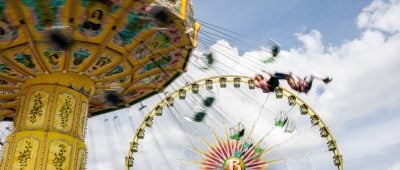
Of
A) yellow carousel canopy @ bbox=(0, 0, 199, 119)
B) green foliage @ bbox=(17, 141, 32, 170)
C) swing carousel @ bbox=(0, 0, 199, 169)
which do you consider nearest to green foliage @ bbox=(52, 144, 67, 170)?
swing carousel @ bbox=(0, 0, 199, 169)

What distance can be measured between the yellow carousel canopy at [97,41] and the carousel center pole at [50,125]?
10.6 inches

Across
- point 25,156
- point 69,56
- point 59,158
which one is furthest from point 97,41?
point 25,156

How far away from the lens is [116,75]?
1602 centimetres

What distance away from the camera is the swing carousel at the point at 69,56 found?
12852 mm

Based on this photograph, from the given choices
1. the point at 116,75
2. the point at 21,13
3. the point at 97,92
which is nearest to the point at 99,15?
the point at 21,13

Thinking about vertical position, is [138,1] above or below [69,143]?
above

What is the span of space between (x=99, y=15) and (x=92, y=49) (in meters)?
1.56

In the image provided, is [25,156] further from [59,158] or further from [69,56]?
[69,56]

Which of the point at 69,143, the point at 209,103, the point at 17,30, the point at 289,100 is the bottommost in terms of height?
the point at 69,143

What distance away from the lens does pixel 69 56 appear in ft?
47.0

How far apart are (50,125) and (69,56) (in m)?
2.13

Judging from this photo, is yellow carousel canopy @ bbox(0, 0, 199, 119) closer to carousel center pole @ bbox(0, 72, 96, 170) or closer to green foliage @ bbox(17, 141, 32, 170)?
carousel center pole @ bbox(0, 72, 96, 170)

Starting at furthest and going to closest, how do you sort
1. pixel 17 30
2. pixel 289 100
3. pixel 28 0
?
pixel 289 100, pixel 17 30, pixel 28 0

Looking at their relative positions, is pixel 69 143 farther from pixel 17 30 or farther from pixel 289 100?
pixel 289 100
